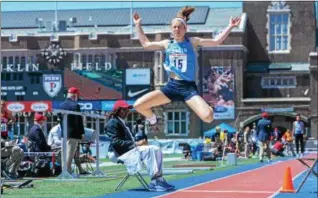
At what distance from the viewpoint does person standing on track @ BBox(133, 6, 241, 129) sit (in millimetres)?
11113

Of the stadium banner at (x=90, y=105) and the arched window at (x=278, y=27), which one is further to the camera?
the arched window at (x=278, y=27)

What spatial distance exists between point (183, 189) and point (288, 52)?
65002mm

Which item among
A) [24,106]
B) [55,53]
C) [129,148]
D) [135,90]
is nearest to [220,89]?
[135,90]

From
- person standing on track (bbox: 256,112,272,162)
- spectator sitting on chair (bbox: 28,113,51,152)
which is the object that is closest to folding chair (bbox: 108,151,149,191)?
spectator sitting on chair (bbox: 28,113,51,152)

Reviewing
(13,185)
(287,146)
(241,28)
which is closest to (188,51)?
(13,185)

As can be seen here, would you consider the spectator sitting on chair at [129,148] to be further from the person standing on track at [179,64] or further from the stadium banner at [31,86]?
the stadium banner at [31,86]

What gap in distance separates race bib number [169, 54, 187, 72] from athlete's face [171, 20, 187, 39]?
30cm

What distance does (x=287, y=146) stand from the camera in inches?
1775

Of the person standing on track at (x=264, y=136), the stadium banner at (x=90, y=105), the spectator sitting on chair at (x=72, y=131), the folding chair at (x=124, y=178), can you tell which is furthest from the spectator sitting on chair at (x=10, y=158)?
the stadium banner at (x=90, y=105)

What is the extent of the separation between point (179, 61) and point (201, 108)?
3.57ft

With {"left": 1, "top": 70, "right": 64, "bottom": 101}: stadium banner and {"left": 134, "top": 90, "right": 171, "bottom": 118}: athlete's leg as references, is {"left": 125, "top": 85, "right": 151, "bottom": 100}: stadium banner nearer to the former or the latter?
{"left": 1, "top": 70, "right": 64, "bottom": 101}: stadium banner

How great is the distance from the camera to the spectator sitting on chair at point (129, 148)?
1293 cm

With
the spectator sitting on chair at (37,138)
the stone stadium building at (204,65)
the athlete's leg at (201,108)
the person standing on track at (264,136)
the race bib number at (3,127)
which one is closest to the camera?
the athlete's leg at (201,108)

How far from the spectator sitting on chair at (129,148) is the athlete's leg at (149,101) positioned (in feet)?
5.79
